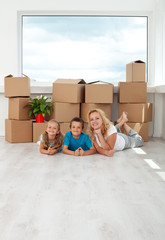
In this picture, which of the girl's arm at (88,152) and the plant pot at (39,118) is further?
the plant pot at (39,118)

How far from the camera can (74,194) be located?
1.89 meters

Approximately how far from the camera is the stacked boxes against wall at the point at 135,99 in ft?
13.1

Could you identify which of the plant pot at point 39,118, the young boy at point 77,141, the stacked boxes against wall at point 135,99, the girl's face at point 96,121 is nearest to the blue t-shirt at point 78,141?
the young boy at point 77,141

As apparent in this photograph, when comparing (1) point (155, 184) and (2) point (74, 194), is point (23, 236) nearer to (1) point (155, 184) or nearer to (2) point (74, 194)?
(2) point (74, 194)

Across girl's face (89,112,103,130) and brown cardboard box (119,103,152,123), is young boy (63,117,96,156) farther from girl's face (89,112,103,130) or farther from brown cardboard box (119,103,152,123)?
brown cardboard box (119,103,152,123)

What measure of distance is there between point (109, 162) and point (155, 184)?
2.40 feet

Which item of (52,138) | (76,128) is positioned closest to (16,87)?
(52,138)

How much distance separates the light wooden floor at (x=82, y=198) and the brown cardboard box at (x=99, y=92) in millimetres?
1090

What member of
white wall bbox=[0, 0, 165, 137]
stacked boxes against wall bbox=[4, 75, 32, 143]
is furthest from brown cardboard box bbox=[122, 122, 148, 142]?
stacked boxes against wall bbox=[4, 75, 32, 143]

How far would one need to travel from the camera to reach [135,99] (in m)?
4.04

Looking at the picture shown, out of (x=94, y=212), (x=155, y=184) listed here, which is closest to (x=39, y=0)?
(x=155, y=184)

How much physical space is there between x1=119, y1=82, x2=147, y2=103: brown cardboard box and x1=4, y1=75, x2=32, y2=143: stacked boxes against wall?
128cm

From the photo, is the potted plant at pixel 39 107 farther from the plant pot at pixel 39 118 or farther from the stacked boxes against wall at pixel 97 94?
the stacked boxes against wall at pixel 97 94

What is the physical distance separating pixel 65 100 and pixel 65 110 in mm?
134
